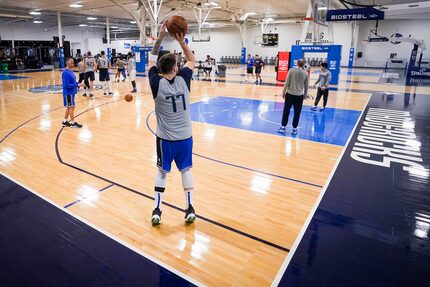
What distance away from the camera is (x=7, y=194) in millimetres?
3797

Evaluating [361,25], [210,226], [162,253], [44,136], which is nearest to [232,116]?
[44,136]

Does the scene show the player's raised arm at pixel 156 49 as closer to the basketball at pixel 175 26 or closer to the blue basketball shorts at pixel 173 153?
the basketball at pixel 175 26

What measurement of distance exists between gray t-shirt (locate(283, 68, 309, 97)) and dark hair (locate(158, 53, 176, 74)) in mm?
4125

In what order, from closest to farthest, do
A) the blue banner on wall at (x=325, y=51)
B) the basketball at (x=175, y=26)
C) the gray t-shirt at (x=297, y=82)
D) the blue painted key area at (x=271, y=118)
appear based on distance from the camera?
the basketball at (x=175, y=26) → the gray t-shirt at (x=297, y=82) → the blue painted key area at (x=271, y=118) → the blue banner on wall at (x=325, y=51)

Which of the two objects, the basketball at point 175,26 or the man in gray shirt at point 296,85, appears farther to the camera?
the man in gray shirt at point 296,85

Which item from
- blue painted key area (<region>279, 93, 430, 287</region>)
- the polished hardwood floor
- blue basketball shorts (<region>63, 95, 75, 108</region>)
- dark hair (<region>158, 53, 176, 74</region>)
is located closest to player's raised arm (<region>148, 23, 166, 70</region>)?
dark hair (<region>158, 53, 176, 74</region>)

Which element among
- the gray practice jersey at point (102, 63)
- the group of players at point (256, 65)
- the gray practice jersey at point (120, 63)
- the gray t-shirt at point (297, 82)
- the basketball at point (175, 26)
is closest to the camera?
the basketball at point (175, 26)

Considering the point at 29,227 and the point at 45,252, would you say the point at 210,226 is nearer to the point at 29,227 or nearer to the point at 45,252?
the point at 45,252

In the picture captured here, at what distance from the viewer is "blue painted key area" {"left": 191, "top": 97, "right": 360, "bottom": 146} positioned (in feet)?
23.0

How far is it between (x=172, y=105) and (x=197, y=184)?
166 cm

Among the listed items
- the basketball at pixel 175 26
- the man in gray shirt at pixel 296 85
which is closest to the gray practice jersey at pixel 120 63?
the man in gray shirt at pixel 296 85

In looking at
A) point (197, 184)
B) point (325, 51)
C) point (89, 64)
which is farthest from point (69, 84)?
point (325, 51)

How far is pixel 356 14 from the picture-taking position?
12.4m

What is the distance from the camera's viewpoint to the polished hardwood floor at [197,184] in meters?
2.81
